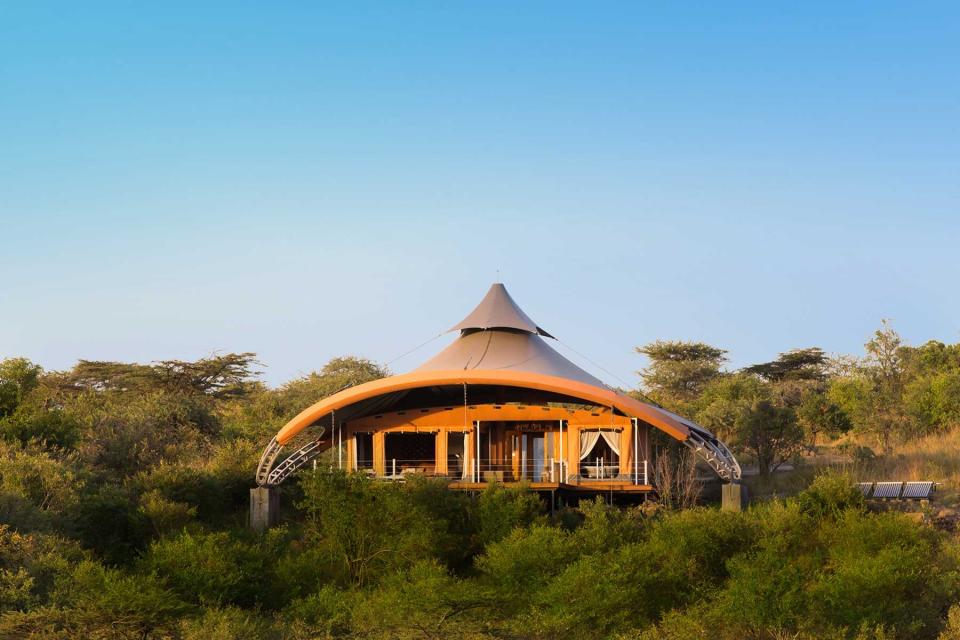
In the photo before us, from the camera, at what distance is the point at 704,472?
1400 inches

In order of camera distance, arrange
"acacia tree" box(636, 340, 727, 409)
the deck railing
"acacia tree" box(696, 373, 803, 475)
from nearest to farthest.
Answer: the deck railing
"acacia tree" box(696, 373, 803, 475)
"acacia tree" box(636, 340, 727, 409)

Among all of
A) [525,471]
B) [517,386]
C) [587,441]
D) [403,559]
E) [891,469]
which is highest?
[517,386]

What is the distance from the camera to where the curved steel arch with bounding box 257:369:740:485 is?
27141 millimetres

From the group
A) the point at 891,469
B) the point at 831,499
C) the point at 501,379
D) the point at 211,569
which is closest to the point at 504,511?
the point at 501,379

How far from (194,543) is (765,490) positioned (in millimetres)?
15369

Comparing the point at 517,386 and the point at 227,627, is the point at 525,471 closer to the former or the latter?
the point at 517,386

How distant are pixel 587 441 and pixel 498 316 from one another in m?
4.41

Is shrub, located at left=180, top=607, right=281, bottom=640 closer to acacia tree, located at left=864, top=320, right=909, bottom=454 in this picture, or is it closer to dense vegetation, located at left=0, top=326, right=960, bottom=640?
dense vegetation, located at left=0, top=326, right=960, bottom=640

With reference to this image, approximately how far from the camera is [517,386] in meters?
28.5

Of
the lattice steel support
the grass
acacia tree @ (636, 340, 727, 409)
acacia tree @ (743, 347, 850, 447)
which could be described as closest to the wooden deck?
the lattice steel support

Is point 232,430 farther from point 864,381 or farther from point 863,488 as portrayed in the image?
point 864,381

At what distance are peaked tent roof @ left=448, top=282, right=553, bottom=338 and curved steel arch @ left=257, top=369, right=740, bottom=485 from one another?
303 centimetres

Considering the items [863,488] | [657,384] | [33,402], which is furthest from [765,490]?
[657,384]

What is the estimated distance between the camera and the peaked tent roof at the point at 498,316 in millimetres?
31109
